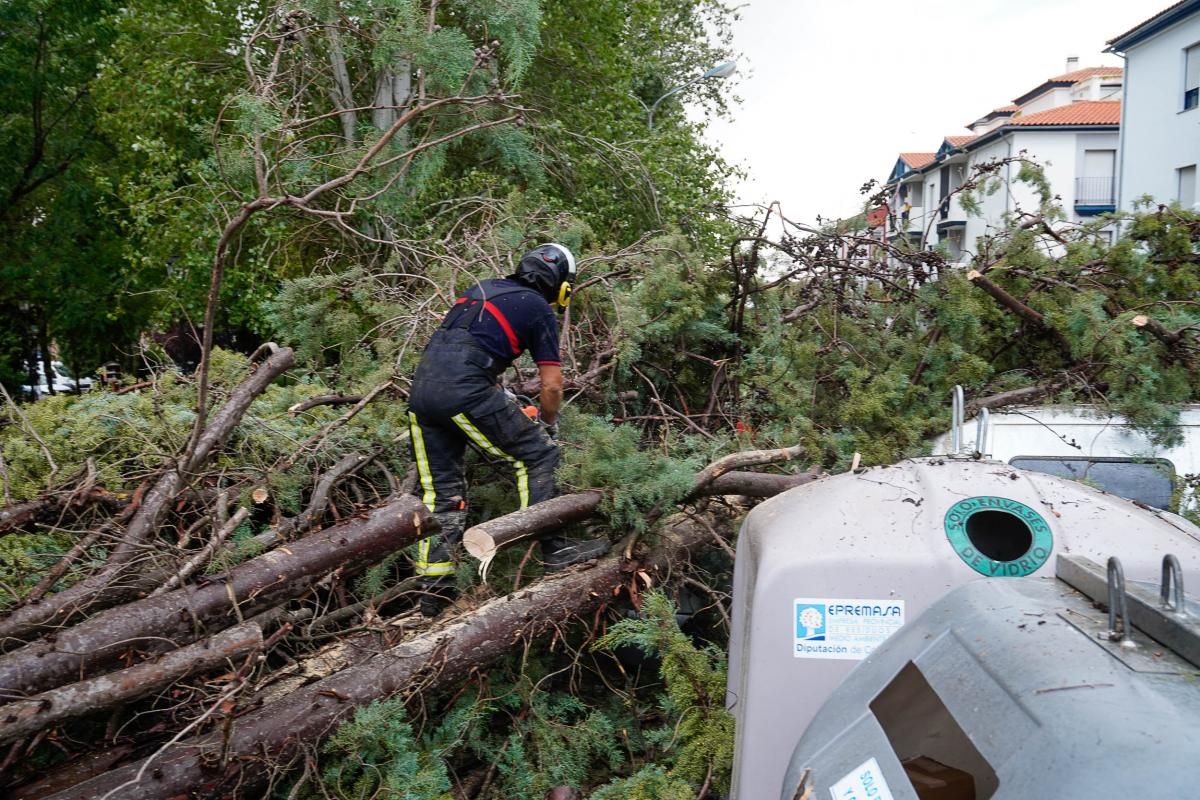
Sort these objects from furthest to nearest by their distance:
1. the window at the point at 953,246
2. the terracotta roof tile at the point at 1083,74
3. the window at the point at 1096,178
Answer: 1. the terracotta roof tile at the point at 1083,74
2. the window at the point at 1096,178
3. the window at the point at 953,246

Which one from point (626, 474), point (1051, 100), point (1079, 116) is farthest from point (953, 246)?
point (1051, 100)

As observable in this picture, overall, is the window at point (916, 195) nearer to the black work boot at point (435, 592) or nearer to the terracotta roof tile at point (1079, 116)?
the terracotta roof tile at point (1079, 116)

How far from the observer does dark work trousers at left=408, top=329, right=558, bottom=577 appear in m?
4.25

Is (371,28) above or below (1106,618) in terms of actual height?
above

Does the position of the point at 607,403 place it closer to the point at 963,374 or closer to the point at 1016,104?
the point at 963,374

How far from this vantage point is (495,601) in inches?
148

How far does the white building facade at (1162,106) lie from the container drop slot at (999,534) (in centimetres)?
2424

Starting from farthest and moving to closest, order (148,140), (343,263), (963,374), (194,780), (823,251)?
1. (148,140)
2. (343,263)
3. (823,251)
4. (963,374)
5. (194,780)

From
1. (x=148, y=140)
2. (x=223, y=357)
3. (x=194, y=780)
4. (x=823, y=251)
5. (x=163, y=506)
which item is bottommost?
(x=194, y=780)

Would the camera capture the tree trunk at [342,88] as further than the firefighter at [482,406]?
Yes

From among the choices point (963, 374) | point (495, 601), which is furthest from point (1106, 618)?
point (963, 374)

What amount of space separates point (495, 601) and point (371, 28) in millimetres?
5711

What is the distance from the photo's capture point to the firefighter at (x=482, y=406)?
4242 mm

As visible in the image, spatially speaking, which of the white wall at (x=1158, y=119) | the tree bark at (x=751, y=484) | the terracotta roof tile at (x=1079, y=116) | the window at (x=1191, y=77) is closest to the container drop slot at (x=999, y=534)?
the tree bark at (x=751, y=484)
